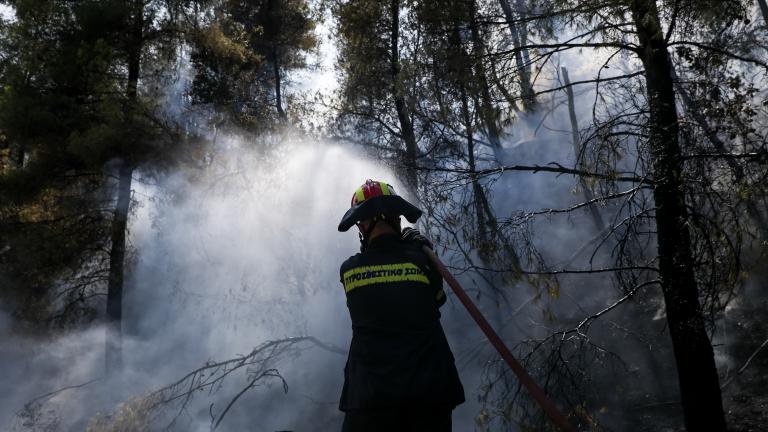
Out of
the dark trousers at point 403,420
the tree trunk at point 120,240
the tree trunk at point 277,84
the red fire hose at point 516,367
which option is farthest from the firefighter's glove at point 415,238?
the tree trunk at point 277,84

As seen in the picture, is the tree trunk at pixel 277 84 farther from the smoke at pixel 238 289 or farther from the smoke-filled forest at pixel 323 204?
the smoke at pixel 238 289

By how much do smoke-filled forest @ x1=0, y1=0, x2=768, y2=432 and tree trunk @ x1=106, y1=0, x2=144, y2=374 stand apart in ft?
0.16

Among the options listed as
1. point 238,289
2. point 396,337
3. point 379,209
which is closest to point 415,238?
point 379,209

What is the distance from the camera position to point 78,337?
1401 cm

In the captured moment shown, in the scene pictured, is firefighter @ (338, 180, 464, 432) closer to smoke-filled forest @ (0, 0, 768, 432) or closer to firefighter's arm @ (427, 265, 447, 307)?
firefighter's arm @ (427, 265, 447, 307)

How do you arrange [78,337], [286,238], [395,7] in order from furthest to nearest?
[78,337]
[286,238]
[395,7]

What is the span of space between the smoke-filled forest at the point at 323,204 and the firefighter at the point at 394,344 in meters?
1.84

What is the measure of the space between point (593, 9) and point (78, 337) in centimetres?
1444

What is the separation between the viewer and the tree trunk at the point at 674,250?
3.83 meters

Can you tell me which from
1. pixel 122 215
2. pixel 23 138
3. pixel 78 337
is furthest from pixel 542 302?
pixel 78 337

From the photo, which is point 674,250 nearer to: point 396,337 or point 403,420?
point 396,337

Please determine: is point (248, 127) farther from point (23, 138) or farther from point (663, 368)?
point (663, 368)

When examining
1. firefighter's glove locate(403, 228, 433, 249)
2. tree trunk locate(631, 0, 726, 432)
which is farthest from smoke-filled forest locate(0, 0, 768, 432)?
firefighter's glove locate(403, 228, 433, 249)

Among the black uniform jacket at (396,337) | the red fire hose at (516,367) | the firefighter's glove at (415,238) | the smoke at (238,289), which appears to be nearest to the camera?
the red fire hose at (516,367)
